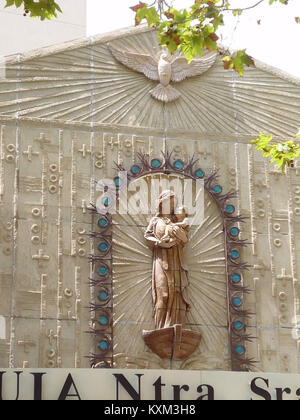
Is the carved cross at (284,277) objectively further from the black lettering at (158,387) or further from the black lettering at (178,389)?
the black lettering at (158,387)

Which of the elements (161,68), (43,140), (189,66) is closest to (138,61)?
(161,68)

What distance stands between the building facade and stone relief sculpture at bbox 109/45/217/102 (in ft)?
0.23

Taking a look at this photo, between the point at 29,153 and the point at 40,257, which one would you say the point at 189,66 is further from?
the point at 40,257

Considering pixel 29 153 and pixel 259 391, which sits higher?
pixel 29 153

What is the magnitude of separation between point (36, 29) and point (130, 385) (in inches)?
315

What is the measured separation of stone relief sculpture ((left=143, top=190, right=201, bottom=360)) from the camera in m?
12.9

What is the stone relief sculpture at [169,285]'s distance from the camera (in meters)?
12.9

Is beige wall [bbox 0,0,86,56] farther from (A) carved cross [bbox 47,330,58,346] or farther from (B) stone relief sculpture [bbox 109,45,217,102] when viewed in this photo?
(A) carved cross [bbox 47,330,58,346]

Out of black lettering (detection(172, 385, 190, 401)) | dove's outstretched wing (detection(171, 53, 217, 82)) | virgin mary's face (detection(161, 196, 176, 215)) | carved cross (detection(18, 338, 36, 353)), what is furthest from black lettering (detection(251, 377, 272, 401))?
dove's outstretched wing (detection(171, 53, 217, 82))

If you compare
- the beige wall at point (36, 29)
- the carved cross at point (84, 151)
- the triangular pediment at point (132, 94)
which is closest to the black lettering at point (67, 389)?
the carved cross at point (84, 151)

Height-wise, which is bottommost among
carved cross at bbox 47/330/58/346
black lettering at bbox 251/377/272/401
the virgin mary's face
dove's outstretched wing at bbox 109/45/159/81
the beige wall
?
black lettering at bbox 251/377/272/401

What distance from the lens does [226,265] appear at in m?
13.5

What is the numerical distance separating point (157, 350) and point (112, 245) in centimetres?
140

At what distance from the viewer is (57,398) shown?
33.8ft
